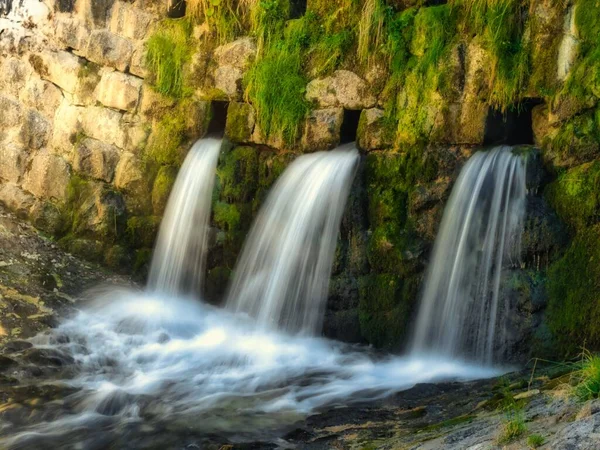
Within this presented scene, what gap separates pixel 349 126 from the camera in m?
7.78

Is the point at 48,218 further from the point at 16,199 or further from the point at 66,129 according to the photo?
the point at 66,129

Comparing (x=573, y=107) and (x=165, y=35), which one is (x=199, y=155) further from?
(x=573, y=107)

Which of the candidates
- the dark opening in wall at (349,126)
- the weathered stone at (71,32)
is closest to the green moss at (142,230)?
the weathered stone at (71,32)

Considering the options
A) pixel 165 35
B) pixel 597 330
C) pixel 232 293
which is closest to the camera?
pixel 597 330

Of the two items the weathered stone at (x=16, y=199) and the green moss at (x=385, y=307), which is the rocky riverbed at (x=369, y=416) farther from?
the weathered stone at (x=16, y=199)

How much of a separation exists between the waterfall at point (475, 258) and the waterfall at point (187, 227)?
3.09 meters

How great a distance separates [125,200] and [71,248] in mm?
900

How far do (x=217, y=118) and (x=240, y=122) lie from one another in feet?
2.15

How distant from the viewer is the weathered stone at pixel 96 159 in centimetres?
952

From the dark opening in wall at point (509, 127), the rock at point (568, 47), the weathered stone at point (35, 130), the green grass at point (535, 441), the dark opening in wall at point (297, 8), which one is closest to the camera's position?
the green grass at point (535, 441)

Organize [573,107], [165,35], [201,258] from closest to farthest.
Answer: [573,107] < [201,258] < [165,35]

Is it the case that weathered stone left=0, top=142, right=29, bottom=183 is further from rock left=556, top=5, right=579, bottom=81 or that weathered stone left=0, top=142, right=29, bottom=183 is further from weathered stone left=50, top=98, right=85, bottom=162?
rock left=556, top=5, right=579, bottom=81

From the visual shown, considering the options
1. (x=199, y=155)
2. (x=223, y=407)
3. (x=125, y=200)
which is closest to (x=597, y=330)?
(x=223, y=407)

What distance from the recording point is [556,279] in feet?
19.3
